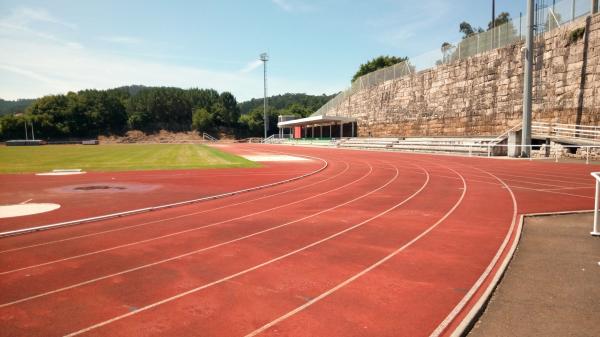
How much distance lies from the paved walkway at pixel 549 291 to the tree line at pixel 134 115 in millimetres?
109144

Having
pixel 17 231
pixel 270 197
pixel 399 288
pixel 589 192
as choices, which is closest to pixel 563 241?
pixel 399 288

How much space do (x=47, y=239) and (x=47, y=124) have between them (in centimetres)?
10665

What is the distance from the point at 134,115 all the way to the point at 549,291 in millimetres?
122393

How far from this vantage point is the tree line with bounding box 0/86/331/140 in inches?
3775

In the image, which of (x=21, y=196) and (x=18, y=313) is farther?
(x=21, y=196)

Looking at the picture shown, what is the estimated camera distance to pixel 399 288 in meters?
4.55

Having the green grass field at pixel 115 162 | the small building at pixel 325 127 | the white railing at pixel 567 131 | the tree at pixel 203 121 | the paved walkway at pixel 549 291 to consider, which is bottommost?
the paved walkway at pixel 549 291

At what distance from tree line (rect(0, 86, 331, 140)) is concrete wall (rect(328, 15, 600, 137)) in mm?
74482

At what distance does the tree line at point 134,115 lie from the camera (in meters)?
95.9

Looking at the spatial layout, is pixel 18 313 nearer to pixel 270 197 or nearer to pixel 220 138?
pixel 270 197

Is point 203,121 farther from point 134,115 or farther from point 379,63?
point 379,63

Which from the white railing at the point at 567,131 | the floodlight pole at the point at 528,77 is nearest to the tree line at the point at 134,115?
the white railing at the point at 567,131

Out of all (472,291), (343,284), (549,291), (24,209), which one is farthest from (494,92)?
(24,209)

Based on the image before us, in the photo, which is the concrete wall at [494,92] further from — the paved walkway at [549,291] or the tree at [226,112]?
the tree at [226,112]
